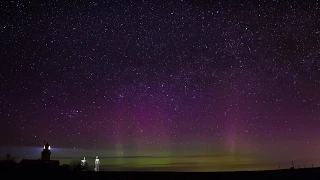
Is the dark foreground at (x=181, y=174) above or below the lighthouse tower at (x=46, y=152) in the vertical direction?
below

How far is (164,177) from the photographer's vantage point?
24.4 meters

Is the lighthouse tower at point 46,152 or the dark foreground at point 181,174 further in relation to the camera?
the lighthouse tower at point 46,152

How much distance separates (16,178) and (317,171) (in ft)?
77.8

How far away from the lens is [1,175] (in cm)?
2095

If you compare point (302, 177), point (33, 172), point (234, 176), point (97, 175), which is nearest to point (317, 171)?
point (302, 177)

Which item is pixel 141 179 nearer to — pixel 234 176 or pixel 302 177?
pixel 234 176

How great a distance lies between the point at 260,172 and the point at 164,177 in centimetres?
841

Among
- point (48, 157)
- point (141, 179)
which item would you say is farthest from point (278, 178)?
point (48, 157)

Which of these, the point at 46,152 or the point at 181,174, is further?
the point at 46,152

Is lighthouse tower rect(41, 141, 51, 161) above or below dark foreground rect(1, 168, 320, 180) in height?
above

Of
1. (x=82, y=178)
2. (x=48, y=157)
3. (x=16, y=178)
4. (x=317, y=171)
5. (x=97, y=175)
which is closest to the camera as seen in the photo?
(x=16, y=178)

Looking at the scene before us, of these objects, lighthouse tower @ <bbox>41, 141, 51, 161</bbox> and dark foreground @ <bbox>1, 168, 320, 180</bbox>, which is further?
lighthouse tower @ <bbox>41, 141, 51, 161</bbox>

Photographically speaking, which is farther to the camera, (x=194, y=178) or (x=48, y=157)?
(x=48, y=157)

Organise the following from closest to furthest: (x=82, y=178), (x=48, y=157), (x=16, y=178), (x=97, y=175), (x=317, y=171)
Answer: (x=16, y=178), (x=82, y=178), (x=97, y=175), (x=317, y=171), (x=48, y=157)
